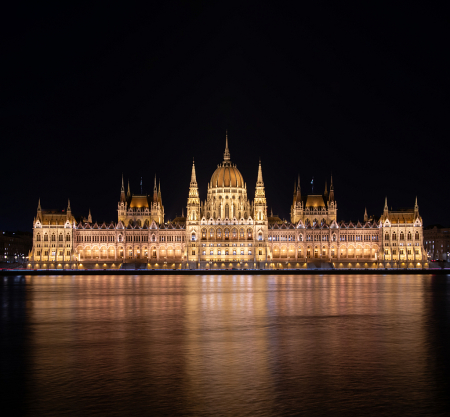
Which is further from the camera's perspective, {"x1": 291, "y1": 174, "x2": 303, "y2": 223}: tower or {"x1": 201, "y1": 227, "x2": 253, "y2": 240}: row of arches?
{"x1": 291, "y1": 174, "x2": 303, "y2": 223}: tower

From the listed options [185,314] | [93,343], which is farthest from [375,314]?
[93,343]

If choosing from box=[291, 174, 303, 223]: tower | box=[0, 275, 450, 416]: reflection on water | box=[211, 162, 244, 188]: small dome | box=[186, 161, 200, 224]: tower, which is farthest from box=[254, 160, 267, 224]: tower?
box=[0, 275, 450, 416]: reflection on water

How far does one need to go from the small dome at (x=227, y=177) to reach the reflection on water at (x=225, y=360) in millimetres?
114253

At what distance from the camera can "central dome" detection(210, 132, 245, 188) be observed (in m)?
165

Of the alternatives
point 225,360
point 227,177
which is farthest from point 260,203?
point 225,360

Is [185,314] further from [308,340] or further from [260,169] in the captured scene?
[260,169]

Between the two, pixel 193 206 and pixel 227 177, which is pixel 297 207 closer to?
pixel 227 177

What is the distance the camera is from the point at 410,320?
1677 inches

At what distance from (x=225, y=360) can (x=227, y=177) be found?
139 meters

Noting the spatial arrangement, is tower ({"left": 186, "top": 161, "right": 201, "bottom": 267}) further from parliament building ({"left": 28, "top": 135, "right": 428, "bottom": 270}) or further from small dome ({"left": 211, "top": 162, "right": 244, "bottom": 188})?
small dome ({"left": 211, "top": 162, "right": 244, "bottom": 188})

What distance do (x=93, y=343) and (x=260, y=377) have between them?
39.0 feet

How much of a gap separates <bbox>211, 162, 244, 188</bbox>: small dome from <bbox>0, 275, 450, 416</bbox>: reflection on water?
114253mm

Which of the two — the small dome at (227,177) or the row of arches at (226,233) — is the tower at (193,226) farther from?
the small dome at (227,177)

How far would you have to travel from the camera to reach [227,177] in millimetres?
165625
